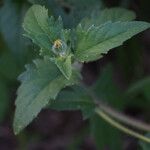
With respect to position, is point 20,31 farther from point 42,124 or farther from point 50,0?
point 42,124

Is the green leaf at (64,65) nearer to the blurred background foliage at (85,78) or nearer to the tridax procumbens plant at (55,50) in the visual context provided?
the tridax procumbens plant at (55,50)

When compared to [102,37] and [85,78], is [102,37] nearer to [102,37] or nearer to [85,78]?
[102,37]

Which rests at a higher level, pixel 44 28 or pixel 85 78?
pixel 44 28

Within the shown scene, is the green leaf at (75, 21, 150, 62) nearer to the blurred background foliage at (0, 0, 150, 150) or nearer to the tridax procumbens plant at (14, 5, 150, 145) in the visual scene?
the tridax procumbens plant at (14, 5, 150, 145)

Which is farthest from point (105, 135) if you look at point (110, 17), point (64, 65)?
point (64, 65)

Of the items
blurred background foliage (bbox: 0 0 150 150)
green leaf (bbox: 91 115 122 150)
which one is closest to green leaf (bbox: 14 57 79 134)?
blurred background foliage (bbox: 0 0 150 150)

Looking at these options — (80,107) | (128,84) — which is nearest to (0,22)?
(80,107)

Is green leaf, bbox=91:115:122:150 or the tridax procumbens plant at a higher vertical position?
the tridax procumbens plant
